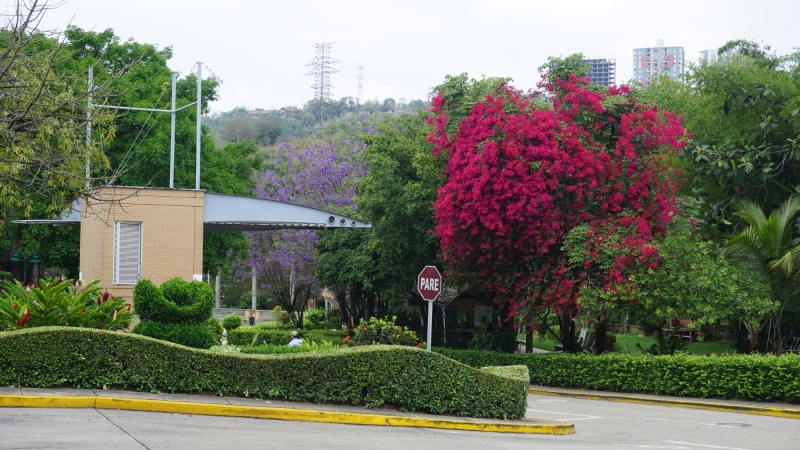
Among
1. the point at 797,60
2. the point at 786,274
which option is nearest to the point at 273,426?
the point at 786,274

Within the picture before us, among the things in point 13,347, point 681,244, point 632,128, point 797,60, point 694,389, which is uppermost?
point 797,60

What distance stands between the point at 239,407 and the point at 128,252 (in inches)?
453

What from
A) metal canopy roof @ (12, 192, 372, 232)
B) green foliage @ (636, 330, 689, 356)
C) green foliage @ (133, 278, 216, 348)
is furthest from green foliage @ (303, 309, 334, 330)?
green foliage @ (133, 278, 216, 348)

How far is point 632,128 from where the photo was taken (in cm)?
2636

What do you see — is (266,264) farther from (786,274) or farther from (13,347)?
(13,347)

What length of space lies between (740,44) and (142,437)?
32114 millimetres

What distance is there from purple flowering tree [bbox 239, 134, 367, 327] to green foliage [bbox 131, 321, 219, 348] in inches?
975

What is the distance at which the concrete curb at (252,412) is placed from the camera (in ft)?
42.2

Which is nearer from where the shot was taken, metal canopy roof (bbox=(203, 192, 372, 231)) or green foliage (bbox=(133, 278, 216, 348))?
green foliage (bbox=(133, 278, 216, 348))

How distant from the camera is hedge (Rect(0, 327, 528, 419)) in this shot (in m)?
13.8

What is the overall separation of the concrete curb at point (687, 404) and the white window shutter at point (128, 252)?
Answer: 11080 mm

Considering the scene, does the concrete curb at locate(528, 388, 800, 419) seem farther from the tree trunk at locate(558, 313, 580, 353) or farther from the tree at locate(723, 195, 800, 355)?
the tree at locate(723, 195, 800, 355)

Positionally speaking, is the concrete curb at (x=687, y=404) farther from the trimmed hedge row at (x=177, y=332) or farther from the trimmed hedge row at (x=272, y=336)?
the trimmed hedge row at (x=272, y=336)

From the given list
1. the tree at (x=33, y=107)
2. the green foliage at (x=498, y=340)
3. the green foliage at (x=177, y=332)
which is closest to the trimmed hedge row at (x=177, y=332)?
the green foliage at (x=177, y=332)
